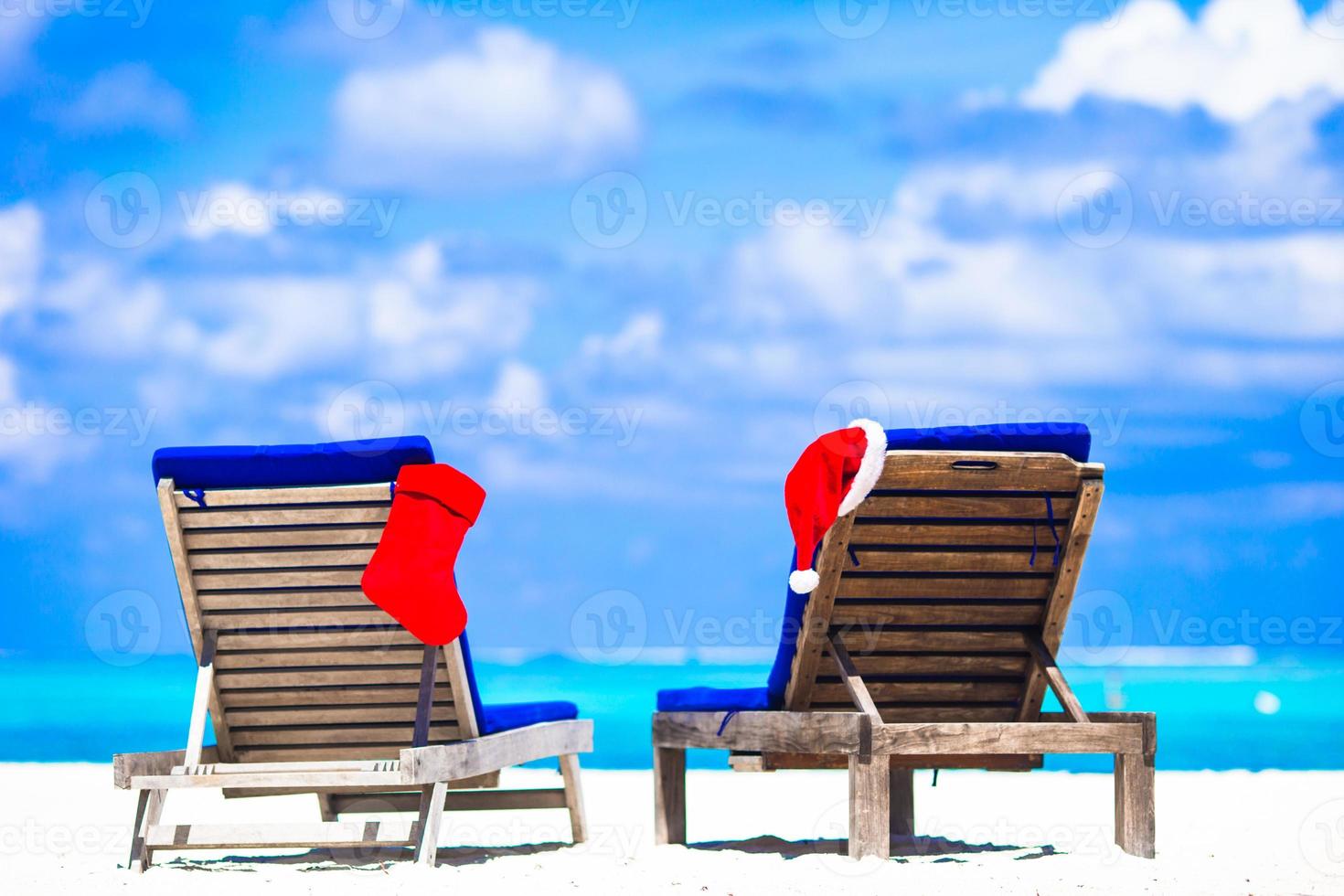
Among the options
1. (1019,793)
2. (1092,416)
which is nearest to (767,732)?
(1092,416)

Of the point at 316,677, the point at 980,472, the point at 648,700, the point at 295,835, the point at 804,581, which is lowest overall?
the point at 295,835

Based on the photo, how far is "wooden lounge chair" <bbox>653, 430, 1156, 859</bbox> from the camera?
16.1 feet

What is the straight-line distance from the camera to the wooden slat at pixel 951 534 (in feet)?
16.5

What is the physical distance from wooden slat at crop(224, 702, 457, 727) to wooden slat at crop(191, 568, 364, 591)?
557mm

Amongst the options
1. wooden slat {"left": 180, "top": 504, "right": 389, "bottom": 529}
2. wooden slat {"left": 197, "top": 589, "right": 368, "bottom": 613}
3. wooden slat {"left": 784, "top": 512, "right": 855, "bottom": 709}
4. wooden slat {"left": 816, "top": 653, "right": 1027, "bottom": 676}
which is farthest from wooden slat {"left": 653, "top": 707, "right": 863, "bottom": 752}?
wooden slat {"left": 180, "top": 504, "right": 389, "bottom": 529}

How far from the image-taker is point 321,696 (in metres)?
5.49

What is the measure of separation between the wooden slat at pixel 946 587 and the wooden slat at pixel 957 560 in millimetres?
46

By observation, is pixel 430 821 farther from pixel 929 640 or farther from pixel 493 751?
pixel 929 640

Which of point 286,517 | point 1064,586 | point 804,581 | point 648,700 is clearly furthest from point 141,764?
point 648,700

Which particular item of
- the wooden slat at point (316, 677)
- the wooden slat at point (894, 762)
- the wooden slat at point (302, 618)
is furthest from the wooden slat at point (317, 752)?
the wooden slat at point (894, 762)

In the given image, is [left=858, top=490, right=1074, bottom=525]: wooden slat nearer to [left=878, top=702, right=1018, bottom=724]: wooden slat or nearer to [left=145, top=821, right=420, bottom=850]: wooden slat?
[left=878, top=702, right=1018, bottom=724]: wooden slat

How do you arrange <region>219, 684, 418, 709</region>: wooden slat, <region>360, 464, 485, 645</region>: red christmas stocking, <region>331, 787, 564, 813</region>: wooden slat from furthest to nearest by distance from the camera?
1. <region>331, 787, 564, 813</region>: wooden slat
2. <region>219, 684, 418, 709</region>: wooden slat
3. <region>360, 464, 485, 645</region>: red christmas stocking

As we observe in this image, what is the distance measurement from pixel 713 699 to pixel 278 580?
166 cm

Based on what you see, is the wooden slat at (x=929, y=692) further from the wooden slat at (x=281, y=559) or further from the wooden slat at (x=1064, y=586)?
the wooden slat at (x=281, y=559)
